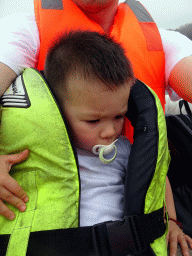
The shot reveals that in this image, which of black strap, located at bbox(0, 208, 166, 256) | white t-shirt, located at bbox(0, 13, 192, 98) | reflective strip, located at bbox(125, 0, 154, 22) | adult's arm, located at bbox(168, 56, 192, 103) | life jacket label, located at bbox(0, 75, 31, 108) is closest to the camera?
black strap, located at bbox(0, 208, 166, 256)

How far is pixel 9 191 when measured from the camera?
1.99ft

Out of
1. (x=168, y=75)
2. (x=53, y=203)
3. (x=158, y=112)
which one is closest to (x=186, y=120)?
(x=168, y=75)

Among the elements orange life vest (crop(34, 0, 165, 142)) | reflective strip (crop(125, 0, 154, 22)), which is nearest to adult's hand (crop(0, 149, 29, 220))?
orange life vest (crop(34, 0, 165, 142))

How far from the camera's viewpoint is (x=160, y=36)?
41.9 inches

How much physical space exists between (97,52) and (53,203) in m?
0.41

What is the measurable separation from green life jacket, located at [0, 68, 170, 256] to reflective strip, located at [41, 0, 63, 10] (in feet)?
1.20

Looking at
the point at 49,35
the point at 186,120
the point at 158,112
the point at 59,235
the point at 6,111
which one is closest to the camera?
the point at 59,235

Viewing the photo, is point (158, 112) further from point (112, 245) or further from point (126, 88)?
point (112, 245)

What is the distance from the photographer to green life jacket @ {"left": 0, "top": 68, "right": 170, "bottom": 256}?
57 centimetres

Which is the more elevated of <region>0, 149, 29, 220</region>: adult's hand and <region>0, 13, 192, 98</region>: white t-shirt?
<region>0, 13, 192, 98</region>: white t-shirt

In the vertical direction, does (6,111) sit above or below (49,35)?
below

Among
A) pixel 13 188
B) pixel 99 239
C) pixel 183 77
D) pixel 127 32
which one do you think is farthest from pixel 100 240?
pixel 127 32

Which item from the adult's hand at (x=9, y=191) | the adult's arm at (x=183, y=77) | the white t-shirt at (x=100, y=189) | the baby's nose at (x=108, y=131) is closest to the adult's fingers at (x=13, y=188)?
the adult's hand at (x=9, y=191)

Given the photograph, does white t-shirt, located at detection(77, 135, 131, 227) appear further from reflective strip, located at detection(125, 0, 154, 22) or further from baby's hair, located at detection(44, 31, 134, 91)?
reflective strip, located at detection(125, 0, 154, 22)
